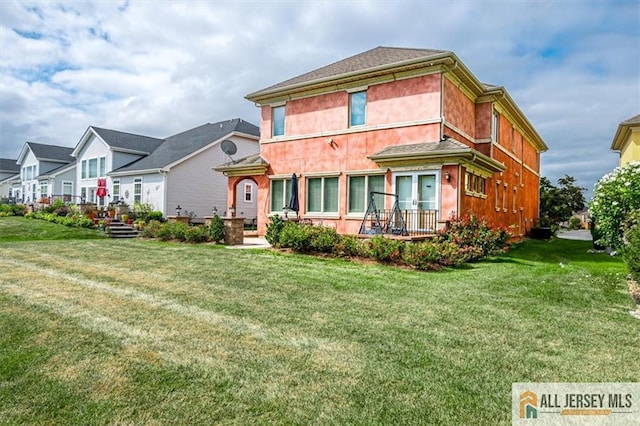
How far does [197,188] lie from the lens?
26109 mm

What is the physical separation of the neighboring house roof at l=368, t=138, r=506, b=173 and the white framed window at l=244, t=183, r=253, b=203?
580 inches

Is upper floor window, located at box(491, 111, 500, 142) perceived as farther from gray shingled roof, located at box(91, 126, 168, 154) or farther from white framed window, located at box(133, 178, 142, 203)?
gray shingled roof, located at box(91, 126, 168, 154)

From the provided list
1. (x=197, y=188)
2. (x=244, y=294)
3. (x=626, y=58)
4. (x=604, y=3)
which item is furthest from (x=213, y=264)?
(x=197, y=188)

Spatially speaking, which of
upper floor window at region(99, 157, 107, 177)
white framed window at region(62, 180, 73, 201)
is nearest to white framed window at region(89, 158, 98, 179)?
upper floor window at region(99, 157, 107, 177)

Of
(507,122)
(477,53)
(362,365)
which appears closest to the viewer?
(362,365)

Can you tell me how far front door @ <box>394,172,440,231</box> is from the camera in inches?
513

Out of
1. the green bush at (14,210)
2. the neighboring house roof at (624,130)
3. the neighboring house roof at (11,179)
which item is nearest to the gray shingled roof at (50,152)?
the neighboring house roof at (11,179)

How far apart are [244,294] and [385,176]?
29.6 feet

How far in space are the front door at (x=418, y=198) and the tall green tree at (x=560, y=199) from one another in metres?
20.3

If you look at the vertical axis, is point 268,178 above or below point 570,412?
above

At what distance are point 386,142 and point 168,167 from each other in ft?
50.4

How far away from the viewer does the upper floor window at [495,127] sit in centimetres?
1683

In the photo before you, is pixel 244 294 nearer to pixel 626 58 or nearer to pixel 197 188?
pixel 626 58

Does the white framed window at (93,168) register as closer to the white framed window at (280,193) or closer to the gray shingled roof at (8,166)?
the white framed window at (280,193)
